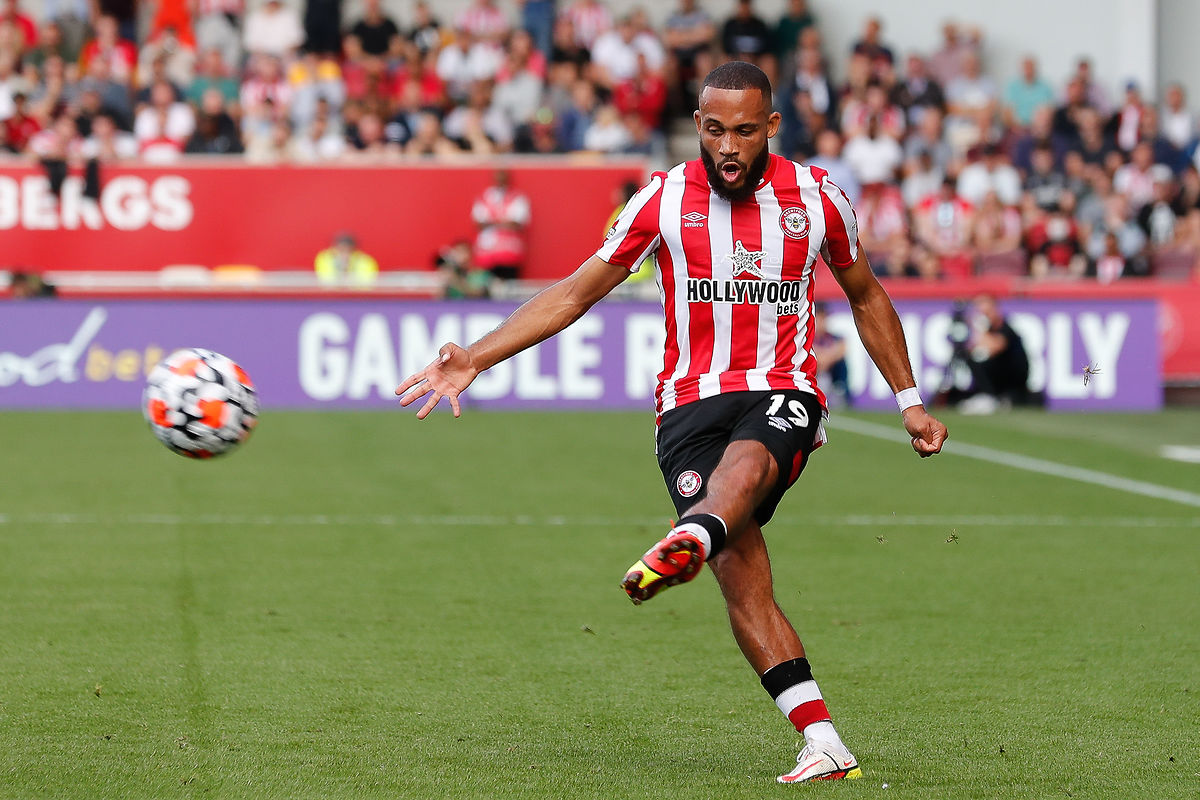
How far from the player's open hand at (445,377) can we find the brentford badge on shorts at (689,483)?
0.67 m

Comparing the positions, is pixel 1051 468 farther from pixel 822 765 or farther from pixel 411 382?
pixel 411 382

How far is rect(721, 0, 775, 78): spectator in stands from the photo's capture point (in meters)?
24.8

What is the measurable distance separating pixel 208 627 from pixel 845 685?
2.68 metres

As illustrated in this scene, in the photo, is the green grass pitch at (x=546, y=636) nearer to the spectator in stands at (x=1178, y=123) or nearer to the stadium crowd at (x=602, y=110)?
the stadium crowd at (x=602, y=110)

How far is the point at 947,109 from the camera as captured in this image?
25.1m

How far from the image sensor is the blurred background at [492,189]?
1877 cm

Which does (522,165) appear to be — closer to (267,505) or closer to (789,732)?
(267,505)

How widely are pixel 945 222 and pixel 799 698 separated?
18.0 meters

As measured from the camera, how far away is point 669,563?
14.4 feet

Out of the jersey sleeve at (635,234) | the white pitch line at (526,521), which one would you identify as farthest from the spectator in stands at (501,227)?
the jersey sleeve at (635,234)

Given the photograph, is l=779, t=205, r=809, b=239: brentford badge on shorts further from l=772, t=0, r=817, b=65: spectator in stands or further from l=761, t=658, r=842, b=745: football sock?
l=772, t=0, r=817, b=65: spectator in stands

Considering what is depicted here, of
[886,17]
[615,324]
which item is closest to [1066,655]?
[615,324]

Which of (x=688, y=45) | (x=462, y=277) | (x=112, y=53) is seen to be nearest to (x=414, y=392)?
(x=462, y=277)

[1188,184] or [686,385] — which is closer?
[686,385]
